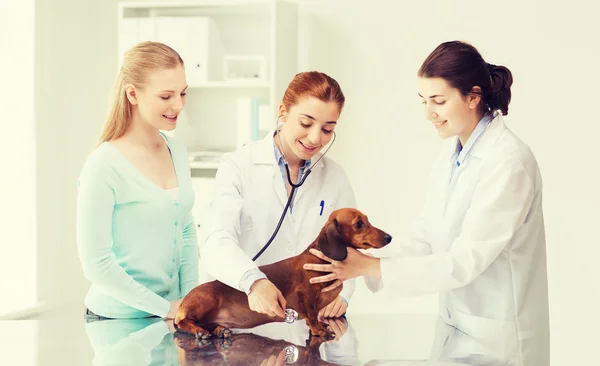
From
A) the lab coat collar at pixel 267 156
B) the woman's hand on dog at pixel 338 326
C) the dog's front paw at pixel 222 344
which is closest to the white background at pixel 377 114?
the woman's hand on dog at pixel 338 326

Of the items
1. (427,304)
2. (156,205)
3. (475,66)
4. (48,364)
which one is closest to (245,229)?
(156,205)

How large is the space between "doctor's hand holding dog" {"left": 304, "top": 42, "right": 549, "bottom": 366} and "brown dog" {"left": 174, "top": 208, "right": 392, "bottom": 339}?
3 centimetres

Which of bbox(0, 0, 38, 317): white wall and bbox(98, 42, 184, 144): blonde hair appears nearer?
bbox(98, 42, 184, 144): blonde hair

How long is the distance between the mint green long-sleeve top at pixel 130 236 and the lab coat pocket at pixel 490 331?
0.79 metres

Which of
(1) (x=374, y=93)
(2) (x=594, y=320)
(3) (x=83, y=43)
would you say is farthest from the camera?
(3) (x=83, y=43)

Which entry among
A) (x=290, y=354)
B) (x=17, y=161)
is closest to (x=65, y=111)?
(x=17, y=161)

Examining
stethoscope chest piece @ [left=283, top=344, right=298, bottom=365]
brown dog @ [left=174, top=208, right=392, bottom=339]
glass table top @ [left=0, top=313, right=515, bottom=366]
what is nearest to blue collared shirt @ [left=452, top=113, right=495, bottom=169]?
brown dog @ [left=174, top=208, right=392, bottom=339]

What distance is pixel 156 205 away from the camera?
204 cm

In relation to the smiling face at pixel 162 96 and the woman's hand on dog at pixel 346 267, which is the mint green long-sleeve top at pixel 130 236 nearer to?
the smiling face at pixel 162 96

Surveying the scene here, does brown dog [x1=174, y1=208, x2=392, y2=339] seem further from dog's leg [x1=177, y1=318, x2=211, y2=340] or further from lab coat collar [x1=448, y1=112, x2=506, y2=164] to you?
lab coat collar [x1=448, y1=112, x2=506, y2=164]

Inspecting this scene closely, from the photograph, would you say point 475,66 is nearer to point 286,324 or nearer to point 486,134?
point 486,134

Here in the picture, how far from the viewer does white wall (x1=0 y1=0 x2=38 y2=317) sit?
434cm

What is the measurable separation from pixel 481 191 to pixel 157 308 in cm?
89

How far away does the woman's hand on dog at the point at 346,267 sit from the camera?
5.95 ft
